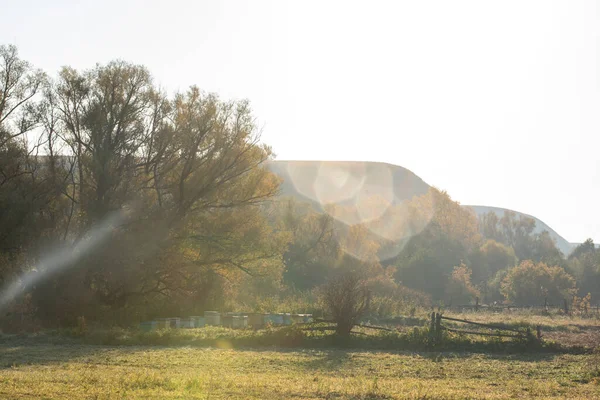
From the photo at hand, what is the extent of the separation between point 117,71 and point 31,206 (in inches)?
383

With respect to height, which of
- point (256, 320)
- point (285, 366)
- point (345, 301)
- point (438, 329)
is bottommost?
point (285, 366)

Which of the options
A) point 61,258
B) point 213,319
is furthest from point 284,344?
point 61,258

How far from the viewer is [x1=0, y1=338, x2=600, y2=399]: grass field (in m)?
12.9

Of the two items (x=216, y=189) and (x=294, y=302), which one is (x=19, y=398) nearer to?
(x=216, y=189)

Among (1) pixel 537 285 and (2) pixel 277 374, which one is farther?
(1) pixel 537 285

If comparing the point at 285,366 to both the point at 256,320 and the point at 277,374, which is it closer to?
the point at 277,374

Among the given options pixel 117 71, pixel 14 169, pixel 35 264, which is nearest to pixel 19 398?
→ pixel 35 264

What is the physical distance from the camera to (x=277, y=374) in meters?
16.7

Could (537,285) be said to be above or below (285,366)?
above

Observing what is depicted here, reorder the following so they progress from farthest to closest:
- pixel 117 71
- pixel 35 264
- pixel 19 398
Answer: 1. pixel 117 71
2. pixel 35 264
3. pixel 19 398

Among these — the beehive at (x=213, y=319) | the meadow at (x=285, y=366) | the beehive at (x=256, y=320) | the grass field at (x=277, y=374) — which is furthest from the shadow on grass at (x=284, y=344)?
the beehive at (x=213, y=319)

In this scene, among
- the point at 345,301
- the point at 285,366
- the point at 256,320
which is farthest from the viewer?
the point at 256,320

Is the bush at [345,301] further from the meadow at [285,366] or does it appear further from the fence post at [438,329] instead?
the fence post at [438,329]

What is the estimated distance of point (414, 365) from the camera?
1947 cm
